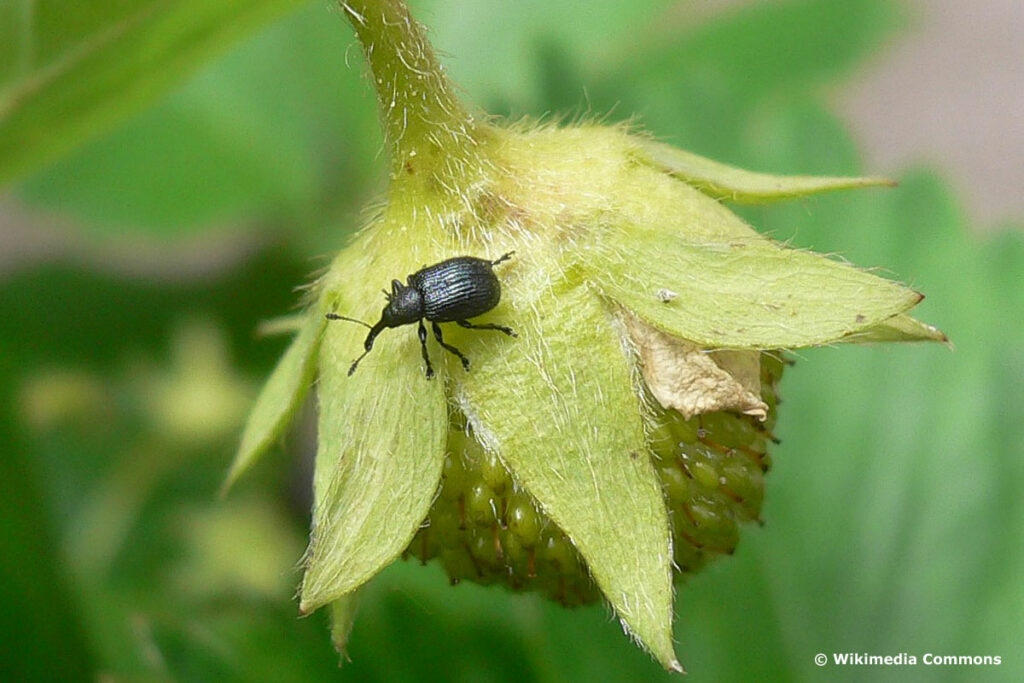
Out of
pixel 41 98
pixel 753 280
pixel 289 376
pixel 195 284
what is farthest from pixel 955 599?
pixel 195 284

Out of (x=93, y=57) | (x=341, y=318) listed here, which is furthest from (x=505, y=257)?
(x=93, y=57)

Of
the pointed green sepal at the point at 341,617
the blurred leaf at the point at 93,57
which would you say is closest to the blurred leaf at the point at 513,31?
the blurred leaf at the point at 93,57

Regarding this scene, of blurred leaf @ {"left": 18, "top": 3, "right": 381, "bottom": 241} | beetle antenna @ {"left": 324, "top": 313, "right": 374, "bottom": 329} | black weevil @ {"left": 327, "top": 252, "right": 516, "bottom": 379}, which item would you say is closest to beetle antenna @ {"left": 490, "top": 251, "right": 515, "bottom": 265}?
black weevil @ {"left": 327, "top": 252, "right": 516, "bottom": 379}

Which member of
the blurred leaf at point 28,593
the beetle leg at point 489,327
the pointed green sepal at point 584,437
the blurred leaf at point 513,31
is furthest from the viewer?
the blurred leaf at point 513,31

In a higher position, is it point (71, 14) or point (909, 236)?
point (71, 14)

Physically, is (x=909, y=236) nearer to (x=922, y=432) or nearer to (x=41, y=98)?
(x=922, y=432)

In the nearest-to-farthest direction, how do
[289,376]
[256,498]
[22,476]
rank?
[289,376] → [22,476] → [256,498]

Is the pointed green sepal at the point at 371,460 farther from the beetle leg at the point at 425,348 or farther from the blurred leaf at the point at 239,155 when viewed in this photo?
the blurred leaf at the point at 239,155
